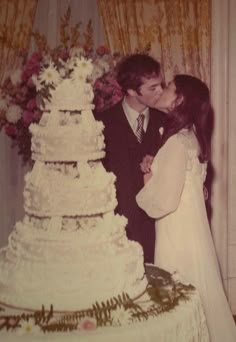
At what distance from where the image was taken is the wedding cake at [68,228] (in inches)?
93.7

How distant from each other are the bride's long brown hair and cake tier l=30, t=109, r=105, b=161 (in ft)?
3.49

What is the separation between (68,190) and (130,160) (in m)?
1.78

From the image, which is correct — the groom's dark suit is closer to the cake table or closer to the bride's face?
the bride's face

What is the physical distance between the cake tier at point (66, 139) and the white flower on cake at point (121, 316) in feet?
2.04

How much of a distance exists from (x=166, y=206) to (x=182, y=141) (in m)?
0.36

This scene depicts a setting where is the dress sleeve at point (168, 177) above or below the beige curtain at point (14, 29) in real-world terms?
below

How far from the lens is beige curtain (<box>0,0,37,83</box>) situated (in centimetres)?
429

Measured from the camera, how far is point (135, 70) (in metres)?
4.22

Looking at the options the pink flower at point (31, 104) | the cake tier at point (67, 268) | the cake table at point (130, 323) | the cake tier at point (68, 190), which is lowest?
the cake table at point (130, 323)

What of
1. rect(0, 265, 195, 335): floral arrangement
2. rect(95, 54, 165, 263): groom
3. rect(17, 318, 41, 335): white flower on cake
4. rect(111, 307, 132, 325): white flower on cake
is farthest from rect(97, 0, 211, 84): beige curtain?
rect(17, 318, 41, 335): white flower on cake

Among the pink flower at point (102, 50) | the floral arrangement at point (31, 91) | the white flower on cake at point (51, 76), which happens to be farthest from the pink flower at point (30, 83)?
the white flower on cake at point (51, 76)

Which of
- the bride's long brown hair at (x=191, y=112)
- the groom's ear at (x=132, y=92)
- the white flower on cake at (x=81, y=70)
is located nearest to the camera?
the white flower on cake at (x=81, y=70)

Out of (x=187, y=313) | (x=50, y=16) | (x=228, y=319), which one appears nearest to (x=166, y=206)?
(x=228, y=319)

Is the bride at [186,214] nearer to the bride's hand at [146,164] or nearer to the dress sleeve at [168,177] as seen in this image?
the dress sleeve at [168,177]
